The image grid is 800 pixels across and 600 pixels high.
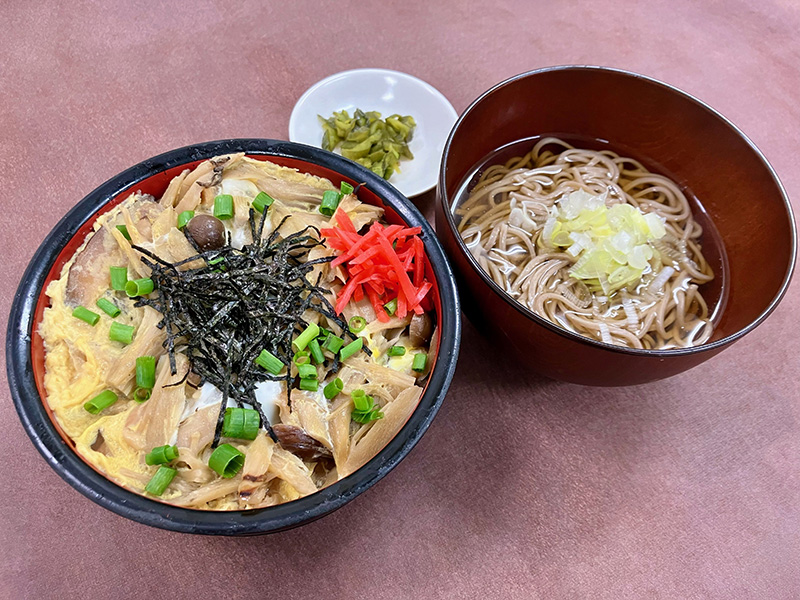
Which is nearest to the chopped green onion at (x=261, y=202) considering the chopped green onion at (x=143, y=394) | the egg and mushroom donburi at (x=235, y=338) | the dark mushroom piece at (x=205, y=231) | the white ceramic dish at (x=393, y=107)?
the egg and mushroom donburi at (x=235, y=338)

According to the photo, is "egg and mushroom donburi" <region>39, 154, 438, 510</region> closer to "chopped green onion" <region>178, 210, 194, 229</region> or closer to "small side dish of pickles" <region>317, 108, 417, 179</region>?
"chopped green onion" <region>178, 210, 194, 229</region>

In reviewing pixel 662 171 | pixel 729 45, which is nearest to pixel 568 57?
pixel 729 45

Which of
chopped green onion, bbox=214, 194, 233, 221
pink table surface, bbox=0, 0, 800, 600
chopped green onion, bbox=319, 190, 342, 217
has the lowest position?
pink table surface, bbox=0, 0, 800, 600

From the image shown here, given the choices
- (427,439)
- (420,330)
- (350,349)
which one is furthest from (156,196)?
(427,439)

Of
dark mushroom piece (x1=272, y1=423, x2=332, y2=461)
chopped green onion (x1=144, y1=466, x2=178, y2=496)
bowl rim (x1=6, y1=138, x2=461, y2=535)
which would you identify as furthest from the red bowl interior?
dark mushroom piece (x1=272, y1=423, x2=332, y2=461)

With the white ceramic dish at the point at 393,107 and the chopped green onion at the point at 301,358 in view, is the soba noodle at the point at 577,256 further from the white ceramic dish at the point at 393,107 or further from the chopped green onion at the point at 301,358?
the chopped green onion at the point at 301,358

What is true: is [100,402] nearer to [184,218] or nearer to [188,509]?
[188,509]
